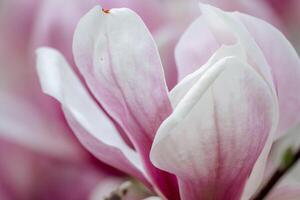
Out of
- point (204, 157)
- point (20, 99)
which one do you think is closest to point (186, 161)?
point (204, 157)

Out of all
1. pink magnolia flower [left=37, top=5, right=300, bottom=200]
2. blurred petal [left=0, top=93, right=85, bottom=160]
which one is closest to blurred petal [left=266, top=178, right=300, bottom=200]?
pink magnolia flower [left=37, top=5, right=300, bottom=200]

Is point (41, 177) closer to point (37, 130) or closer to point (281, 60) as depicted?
point (37, 130)

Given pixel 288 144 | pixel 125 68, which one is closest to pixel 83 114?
pixel 125 68

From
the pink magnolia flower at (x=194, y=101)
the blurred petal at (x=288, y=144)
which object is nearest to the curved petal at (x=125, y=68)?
the pink magnolia flower at (x=194, y=101)

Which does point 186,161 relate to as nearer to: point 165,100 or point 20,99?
point 165,100

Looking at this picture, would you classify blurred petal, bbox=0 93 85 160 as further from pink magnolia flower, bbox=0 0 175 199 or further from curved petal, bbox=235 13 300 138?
curved petal, bbox=235 13 300 138

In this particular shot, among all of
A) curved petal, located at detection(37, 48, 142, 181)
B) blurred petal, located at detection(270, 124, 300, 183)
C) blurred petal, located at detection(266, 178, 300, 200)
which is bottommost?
blurred petal, located at detection(270, 124, 300, 183)
